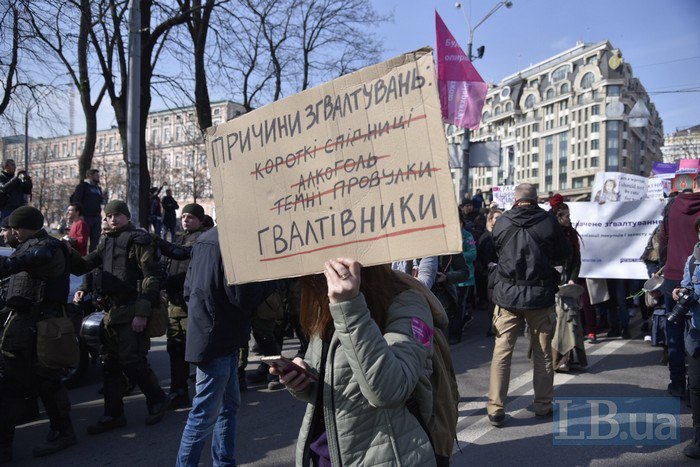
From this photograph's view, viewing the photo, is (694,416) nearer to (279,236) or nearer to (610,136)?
(279,236)

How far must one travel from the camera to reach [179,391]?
16.6 ft

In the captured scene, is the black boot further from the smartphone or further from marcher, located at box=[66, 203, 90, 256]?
marcher, located at box=[66, 203, 90, 256]

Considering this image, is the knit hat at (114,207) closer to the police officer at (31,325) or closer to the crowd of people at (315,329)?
the crowd of people at (315,329)

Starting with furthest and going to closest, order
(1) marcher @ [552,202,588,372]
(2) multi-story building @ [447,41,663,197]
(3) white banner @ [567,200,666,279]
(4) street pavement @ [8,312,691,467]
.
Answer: (2) multi-story building @ [447,41,663,197] → (3) white banner @ [567,200,666,279] → (1) marcher @ [552,202,588,372] → (4) street pavement @ [8,312,691,467]

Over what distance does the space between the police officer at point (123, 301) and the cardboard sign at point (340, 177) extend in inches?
114

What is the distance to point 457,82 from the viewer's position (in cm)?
985

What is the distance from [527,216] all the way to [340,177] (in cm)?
327

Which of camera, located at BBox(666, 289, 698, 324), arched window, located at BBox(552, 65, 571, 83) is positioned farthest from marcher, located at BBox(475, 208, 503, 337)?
arched window, located at BBox(552, 65, 571, 83)

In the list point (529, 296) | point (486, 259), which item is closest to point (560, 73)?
point (486, 259)

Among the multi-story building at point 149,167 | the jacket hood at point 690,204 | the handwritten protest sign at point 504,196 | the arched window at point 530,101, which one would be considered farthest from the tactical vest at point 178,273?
the arched window at point 530,101

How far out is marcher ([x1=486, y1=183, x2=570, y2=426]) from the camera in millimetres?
4336

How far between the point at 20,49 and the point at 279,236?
10.9 metres

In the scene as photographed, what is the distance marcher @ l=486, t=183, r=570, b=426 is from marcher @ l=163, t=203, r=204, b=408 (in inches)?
113

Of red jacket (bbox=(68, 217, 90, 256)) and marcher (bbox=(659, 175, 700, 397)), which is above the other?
red jacket (bbox=(68, 217, 90, 256))
